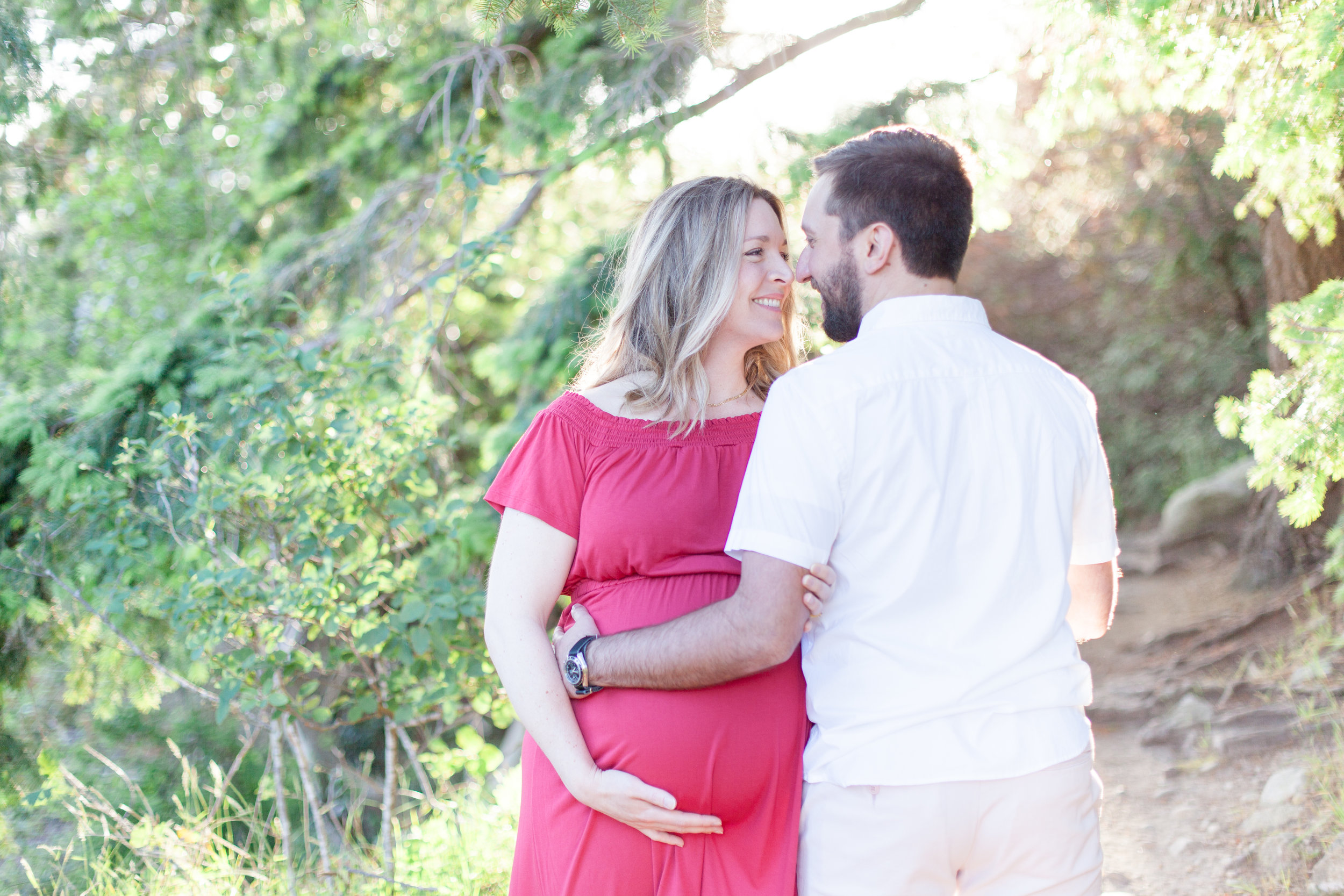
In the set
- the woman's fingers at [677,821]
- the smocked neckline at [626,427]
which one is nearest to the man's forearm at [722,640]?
the woman's fingers at [677,821]

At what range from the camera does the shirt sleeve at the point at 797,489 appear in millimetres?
1497

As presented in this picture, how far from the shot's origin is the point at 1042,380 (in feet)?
5.29

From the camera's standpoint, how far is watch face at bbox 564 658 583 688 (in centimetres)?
176

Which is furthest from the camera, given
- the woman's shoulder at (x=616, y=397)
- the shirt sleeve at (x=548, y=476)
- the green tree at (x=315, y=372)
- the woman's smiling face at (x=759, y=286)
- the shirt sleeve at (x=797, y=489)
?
the green tree at (x=315, y=372)

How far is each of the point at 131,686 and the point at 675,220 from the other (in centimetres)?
299

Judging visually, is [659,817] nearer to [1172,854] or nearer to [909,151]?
[909,151]

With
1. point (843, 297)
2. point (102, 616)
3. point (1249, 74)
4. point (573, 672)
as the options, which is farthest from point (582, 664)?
point (1249, 74)

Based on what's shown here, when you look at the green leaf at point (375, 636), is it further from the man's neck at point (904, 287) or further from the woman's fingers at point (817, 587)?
the man's neck at point (904, 287)

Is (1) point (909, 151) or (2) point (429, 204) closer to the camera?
(1) point (909, 151)

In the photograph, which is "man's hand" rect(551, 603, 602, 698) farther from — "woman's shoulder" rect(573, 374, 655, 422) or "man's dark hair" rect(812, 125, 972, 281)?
"man's dark hair" rect(812, 125, 972, 281)

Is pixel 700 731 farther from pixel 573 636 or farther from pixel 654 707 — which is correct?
pixel 573 636

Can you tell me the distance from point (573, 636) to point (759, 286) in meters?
0.84

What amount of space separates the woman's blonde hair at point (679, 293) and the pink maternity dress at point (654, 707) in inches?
5.1

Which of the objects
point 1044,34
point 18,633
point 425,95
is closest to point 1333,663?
point 1044,34
